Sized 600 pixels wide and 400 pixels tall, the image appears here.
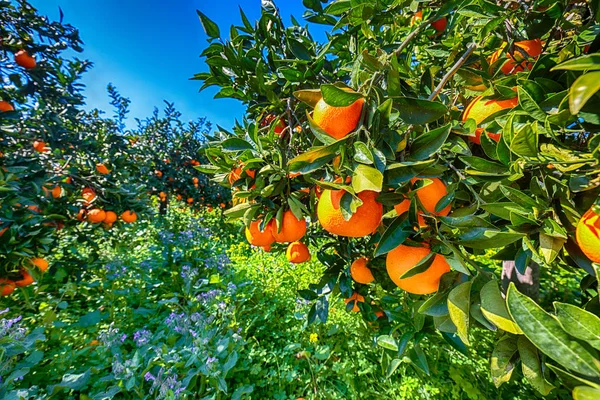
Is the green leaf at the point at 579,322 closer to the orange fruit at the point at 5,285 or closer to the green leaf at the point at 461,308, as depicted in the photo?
the green leaf at the point at 461,308

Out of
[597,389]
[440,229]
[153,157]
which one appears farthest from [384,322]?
[153,157]

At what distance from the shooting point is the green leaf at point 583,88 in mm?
228

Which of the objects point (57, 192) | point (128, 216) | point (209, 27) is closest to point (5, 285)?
point (57, 192)

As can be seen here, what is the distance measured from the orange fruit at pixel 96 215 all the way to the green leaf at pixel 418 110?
6.99 ft

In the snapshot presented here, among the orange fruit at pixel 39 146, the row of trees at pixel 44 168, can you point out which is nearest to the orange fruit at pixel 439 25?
the row of trees at pixel 44 168

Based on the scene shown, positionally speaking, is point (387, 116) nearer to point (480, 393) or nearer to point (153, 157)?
point (480, 393)

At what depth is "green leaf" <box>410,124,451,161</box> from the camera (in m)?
0.41

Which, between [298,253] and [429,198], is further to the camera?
[298,253]

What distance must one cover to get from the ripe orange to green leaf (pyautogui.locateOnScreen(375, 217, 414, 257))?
0.17 meters

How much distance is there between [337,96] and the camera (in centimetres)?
40

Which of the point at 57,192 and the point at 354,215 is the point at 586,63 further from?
the point at 57,192

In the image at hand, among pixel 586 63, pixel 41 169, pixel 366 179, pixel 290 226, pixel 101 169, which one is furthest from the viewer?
pixel 101 169

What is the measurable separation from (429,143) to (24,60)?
240 cm

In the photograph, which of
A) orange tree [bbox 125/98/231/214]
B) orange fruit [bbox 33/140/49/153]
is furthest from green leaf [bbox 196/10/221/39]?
orange tree [bbox 125/98/231/214]
